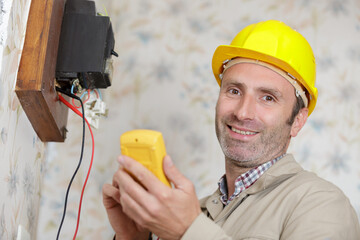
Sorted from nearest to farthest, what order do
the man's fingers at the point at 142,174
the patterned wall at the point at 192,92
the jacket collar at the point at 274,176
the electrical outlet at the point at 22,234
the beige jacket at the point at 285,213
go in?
the man's fingers at the point at 142,174, the beige jacket at the point at 285,213, the jacket collar at the point at 274,176, the electrical outlet at the point at 22,234, the patterned wall at the point at 192,92

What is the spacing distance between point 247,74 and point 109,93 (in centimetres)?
79

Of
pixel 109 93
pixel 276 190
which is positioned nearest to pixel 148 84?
pixel 109 93

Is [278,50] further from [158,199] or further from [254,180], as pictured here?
[158,199]

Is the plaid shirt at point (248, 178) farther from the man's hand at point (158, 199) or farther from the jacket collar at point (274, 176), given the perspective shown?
the man's hand at point (158, 199)

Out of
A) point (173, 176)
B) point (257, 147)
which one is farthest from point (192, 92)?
point (173, 176)

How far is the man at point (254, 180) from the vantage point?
95 cm

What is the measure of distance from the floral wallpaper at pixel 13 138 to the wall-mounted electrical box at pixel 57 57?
Answer: 0.03 meters

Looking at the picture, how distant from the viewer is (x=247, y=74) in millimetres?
1480

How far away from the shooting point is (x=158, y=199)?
0.92m

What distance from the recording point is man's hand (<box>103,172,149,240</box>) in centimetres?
117

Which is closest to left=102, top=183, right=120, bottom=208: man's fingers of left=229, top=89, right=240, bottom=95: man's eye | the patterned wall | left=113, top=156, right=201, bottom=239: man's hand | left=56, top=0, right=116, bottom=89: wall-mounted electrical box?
left=113, top=156, right=201, bottom=239: man's hand

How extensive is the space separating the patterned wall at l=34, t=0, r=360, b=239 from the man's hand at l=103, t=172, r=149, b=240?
65 cm

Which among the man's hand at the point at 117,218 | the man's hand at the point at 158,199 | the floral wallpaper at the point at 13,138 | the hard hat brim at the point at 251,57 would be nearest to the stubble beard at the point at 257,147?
the hard hat brim at the point at 251,57

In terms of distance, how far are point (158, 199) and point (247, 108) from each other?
1.99 feet
